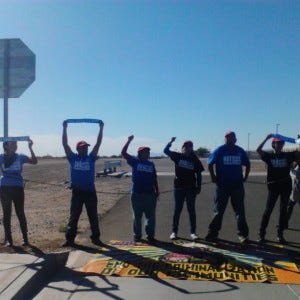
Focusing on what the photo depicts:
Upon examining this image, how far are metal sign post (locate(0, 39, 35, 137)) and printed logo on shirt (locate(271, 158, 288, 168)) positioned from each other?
13.9ft

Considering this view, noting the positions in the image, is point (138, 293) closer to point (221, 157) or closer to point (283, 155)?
point (221, 157)

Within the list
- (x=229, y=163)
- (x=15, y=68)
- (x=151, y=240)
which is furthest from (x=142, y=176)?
(x=15, y=68)

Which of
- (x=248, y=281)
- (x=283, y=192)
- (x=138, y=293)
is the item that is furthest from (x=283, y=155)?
(x=138, y=293)

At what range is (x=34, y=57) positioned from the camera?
7.00 meters

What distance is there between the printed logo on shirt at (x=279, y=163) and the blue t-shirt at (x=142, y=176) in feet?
6.98

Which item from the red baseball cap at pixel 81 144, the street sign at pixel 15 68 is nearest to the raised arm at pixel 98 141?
the red baseball cap at pixel 81 144

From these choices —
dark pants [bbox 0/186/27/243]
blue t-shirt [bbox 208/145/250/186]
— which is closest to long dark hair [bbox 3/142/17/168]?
dark pants [bbox 0/186/27/243]

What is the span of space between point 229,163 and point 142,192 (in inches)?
63.1

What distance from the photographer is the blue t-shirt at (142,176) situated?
26.6 ft

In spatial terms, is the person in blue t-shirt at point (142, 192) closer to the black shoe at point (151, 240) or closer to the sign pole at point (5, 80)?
the black shoe at point (151, 240)

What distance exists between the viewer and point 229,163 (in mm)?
7938

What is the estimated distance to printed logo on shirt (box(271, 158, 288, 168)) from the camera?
7926mm

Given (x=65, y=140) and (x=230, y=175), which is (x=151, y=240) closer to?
(x=230, y=175)

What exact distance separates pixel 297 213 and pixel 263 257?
16.8 ft
